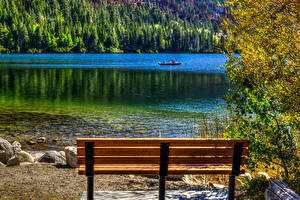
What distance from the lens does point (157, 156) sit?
5941 mm

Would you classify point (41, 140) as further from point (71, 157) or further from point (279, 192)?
point (279, 192)

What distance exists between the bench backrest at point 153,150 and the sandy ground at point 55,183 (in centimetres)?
222

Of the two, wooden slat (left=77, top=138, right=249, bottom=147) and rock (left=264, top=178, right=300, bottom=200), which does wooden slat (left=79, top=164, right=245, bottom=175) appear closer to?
wooden slat (left=77, top=138, right=249, bottom=147)

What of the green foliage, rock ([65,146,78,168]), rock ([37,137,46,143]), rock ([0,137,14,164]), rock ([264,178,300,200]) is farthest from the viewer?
rock ([37,137,46,143])

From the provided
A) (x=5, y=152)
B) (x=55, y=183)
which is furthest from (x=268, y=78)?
(x=5, y=152)

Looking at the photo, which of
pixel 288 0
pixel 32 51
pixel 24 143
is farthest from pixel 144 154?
pixel 32 51

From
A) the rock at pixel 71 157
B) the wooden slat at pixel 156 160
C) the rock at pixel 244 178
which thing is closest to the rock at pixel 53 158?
the rock at pixel 71 157

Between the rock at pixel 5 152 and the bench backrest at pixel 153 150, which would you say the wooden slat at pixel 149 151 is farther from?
the rock at pixel 5 152

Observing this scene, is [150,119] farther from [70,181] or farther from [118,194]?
[118,194]

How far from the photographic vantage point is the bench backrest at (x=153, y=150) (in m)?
5.77

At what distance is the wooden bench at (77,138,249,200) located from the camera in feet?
18.9

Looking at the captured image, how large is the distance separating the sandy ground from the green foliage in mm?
2068

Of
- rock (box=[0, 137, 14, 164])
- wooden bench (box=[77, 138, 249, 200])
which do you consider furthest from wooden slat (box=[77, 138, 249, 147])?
rock (box=[0, 137, 14, 164])

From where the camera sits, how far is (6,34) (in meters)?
180
